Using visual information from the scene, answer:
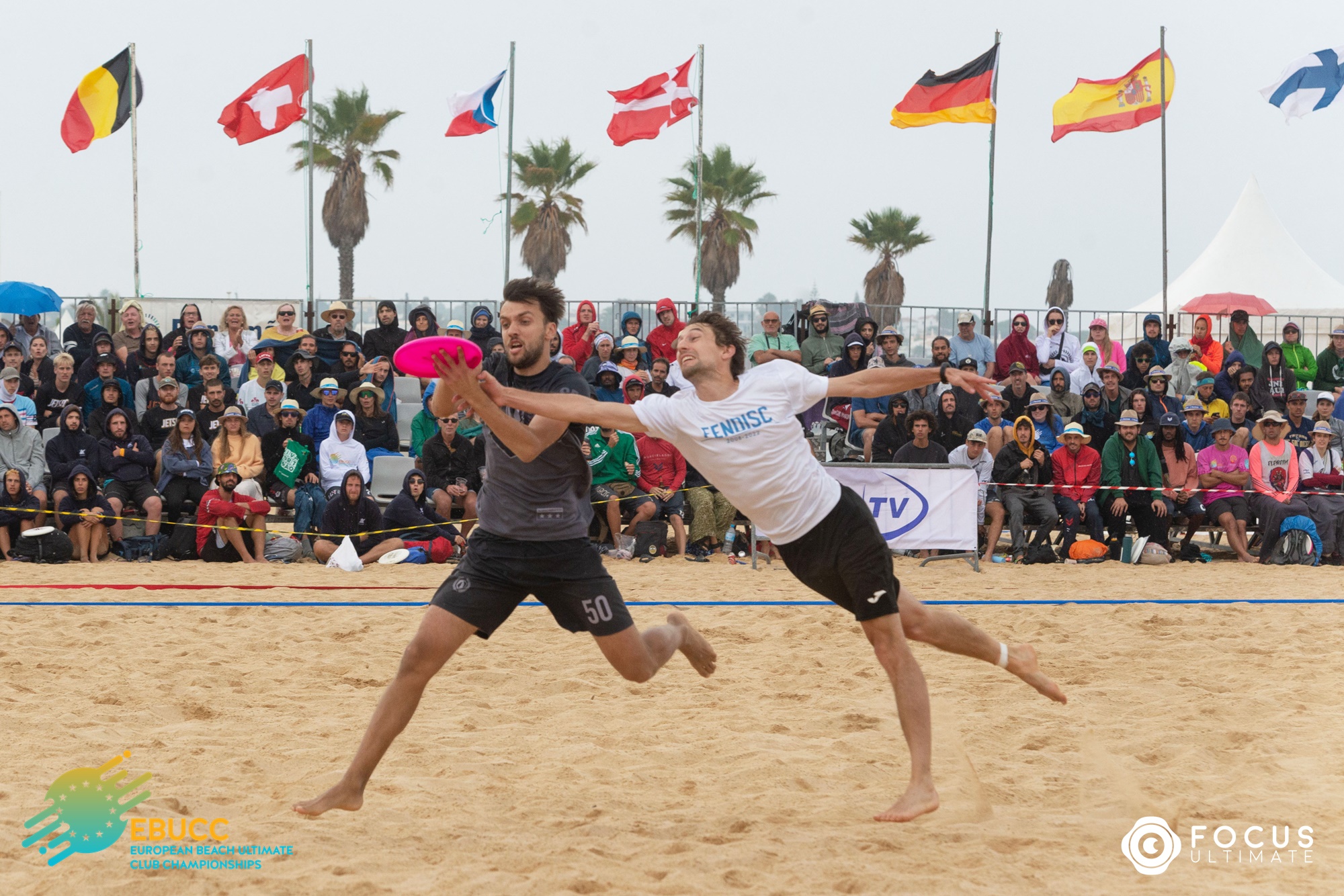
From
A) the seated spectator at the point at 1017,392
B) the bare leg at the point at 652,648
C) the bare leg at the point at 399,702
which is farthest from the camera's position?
the seated spectator at the point at 1017,392

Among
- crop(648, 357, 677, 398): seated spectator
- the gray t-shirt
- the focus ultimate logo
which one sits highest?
crop(648, 357, 677, 398): seated spectator

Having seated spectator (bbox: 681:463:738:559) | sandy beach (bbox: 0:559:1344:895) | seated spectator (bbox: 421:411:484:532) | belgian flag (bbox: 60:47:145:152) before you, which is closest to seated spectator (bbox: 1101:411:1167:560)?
seated spectator (bbox: 681:463:738:559)

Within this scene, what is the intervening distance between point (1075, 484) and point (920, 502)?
220 cm

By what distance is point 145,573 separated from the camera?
33.7ft

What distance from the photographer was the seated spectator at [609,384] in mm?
12695

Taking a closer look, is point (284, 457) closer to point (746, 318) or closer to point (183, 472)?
point (183, 472)

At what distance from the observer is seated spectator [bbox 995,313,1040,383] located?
14.4 m

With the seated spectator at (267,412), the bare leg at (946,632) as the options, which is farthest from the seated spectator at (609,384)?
the bare leg at (946,632)

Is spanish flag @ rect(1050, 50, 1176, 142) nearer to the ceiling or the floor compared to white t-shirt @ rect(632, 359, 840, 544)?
nearer to the ceiling

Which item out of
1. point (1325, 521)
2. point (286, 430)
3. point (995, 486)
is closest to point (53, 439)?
point (286, 430)

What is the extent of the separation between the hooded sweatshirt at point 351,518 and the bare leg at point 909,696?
7960mm

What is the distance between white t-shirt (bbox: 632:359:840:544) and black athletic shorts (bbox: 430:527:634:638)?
20.8 inches

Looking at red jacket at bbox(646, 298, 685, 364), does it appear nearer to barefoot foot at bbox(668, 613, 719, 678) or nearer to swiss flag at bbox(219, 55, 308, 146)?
swiss flag at bbox(219, 55, 308, 146)

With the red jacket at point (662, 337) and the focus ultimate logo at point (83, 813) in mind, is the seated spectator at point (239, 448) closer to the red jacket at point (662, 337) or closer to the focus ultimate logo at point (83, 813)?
the red jacket at point (662, 337)
